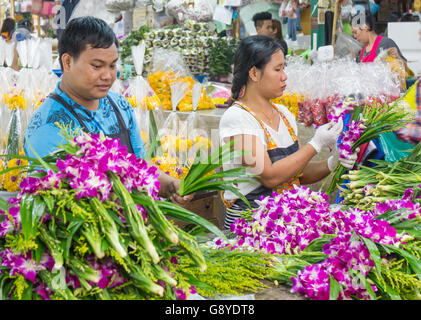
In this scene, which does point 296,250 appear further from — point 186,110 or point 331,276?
point 186,110

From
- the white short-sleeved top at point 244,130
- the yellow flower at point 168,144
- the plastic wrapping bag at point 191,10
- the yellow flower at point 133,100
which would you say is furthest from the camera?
the plastic wrapping bag at point 191,10

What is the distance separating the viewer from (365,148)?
2.69 meters

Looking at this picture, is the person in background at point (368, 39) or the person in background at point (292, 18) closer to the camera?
the person in background at point (368, 39)

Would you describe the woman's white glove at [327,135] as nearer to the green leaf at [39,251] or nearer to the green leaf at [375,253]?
the green leaf at [375,253]

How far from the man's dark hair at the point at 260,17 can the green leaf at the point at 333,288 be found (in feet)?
16.3

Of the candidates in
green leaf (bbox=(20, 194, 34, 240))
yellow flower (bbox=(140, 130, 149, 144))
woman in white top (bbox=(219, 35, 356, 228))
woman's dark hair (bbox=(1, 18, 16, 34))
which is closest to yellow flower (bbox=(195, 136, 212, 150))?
yellow flower (bbox=(140, 130, 149, 144))

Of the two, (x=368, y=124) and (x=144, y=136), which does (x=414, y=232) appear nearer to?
(x=368, y=124)

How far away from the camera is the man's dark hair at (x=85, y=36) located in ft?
6.61

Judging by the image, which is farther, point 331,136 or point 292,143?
point 292,143

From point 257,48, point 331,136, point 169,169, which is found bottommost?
point 169,169

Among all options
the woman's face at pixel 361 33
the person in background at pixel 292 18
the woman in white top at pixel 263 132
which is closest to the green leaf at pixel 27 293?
the woman in white top at pixel 263 132

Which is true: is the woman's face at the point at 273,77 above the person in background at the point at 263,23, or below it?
below
